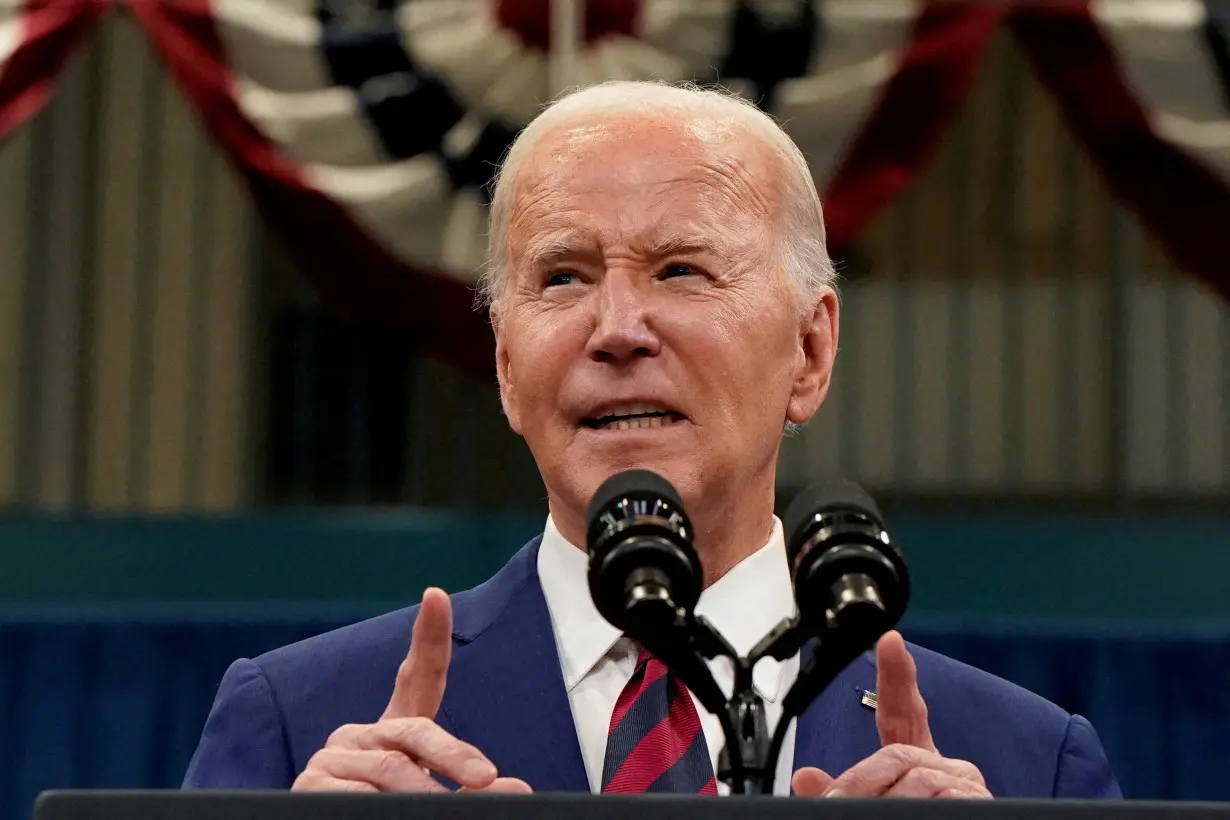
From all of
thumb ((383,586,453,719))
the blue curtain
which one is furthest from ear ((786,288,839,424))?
the blue curtain

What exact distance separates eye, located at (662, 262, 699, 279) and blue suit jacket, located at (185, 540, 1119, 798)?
1.04 ft

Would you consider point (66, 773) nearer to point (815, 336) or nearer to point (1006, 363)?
point (815, 336)

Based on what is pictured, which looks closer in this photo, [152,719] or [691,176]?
[691,176]

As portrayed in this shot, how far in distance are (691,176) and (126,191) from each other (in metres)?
3.42

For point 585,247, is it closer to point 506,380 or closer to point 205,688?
point 506,380

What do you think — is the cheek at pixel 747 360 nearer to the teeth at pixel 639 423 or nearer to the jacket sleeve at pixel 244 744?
the teeth at pixel 639 423

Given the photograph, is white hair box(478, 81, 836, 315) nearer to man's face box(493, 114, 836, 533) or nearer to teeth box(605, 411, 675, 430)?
man's face box(493, 114, 836, 533)

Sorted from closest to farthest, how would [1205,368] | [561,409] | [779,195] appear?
[561,409], [779,195], [1205,368]

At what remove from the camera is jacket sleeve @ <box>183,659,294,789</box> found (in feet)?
4.83

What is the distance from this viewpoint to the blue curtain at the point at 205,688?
130 inches

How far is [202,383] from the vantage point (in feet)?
15.4

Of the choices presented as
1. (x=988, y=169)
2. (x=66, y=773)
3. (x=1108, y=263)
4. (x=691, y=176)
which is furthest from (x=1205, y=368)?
(x=691, y=176)

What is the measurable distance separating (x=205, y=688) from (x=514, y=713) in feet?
6.51

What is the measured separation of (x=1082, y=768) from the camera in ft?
5.08
